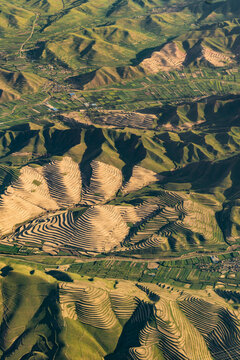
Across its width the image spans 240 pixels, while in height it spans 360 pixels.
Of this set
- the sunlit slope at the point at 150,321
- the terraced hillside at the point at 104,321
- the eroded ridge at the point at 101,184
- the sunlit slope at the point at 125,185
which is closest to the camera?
the terraced hillside at the point at 104,321

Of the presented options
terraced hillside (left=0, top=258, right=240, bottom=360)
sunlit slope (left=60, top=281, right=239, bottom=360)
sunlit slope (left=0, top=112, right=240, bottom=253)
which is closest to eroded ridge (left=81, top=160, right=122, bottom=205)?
sunlit slope (left=0, top=112, right=240, bottom=253)

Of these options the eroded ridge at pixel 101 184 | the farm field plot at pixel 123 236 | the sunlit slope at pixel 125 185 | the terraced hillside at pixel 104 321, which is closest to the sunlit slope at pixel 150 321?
the terraced hillside at pixel 104 321

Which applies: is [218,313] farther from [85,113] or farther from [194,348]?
[85,113]

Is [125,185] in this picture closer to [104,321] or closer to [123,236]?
[123,236]

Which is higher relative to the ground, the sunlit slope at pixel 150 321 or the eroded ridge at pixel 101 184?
the eroded ridge at pixel 101 184

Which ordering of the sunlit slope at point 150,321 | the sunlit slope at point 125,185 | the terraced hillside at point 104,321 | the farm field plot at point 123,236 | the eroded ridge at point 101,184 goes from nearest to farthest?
the terraced hillside at point 104,321, the sunlit slope at point 150,321, the farm field plot at point 123,236, the sunlit slope at point 125,185, the eroded ridge at point 101,184

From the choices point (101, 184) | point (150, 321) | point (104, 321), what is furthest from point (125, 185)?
point (150, 321)

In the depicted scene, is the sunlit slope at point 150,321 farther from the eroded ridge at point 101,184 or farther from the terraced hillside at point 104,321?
the eroded ridge at point 101,184

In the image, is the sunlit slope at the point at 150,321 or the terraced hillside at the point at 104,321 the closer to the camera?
the terraced hillside at the point at 104,321
